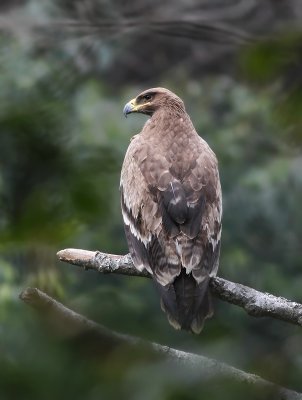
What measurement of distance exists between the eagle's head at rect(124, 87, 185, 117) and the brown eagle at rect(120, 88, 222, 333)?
543 mm

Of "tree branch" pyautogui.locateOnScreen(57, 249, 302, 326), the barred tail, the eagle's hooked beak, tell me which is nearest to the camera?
"tree branch" pyautogui.locateOnScreen(57, 249, 302, 326)

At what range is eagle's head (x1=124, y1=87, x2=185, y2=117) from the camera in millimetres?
5633

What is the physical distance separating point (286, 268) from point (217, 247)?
4.41 metres

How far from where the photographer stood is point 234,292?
377 cm

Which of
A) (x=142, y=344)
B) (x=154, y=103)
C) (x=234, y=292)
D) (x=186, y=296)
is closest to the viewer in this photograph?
(x=142, y=344)

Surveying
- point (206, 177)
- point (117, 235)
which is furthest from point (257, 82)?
point (117, 235)

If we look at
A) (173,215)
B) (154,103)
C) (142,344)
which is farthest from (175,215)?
(142,344)

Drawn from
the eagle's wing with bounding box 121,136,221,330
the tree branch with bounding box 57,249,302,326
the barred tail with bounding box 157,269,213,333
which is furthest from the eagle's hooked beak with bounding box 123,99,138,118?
the barred tail with bounding box 157,269,213,333

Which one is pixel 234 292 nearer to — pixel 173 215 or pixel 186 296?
pixel 186 296

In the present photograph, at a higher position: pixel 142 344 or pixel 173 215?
pixel 142 344

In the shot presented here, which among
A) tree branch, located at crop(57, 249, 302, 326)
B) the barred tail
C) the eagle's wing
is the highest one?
the eagle's wing

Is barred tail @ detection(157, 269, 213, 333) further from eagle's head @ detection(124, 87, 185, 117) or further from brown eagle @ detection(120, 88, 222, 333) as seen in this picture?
eagle's head @ detection(124, 87, 185, 117)

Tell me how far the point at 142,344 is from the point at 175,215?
2994mm

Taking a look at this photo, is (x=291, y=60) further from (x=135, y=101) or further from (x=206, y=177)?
(x=135, y=101)
